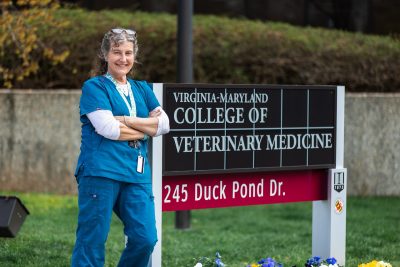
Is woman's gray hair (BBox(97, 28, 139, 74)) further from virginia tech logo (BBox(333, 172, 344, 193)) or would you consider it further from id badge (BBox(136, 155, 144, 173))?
virginia tech logo (BBox(333, 172, 344, 193))

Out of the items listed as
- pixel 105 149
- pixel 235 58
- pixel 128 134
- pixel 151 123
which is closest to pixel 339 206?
pixel 151 123

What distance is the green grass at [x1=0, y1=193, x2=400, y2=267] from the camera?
830cm

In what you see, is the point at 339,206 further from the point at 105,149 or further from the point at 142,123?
the point at 105,149

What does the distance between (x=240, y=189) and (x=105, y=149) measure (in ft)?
5.54

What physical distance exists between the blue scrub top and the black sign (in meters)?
0.88

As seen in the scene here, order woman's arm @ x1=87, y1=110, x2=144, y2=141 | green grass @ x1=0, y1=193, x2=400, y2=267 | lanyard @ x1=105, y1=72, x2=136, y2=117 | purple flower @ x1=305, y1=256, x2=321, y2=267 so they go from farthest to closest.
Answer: green grass @ x1=0, y1=193, x2=400, y2=267, purple flower @ x1=305, y1=256, x2=321, y2=267, lanyard @ x1=105, y1=72, x2=136, y2=117, woman's arm @ x1=87, y1=110, x2=144, y2=141

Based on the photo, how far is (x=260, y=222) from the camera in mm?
11375

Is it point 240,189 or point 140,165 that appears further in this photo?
point 240,189

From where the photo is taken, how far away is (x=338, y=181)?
24.5ft

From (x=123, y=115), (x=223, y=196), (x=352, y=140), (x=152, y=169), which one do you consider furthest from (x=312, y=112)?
(x=352, y=140)

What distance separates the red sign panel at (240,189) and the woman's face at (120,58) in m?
1.12

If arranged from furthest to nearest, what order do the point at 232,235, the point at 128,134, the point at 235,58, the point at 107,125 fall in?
the point at 235,58, the point at 232,235, the point at 128,134, the point at 107,125

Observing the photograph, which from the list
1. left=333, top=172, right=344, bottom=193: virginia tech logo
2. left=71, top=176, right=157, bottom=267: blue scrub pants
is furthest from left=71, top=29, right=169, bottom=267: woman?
left=333, top=172, right=344, bottom=193: virginia tech logo

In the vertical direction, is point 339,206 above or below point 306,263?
above
